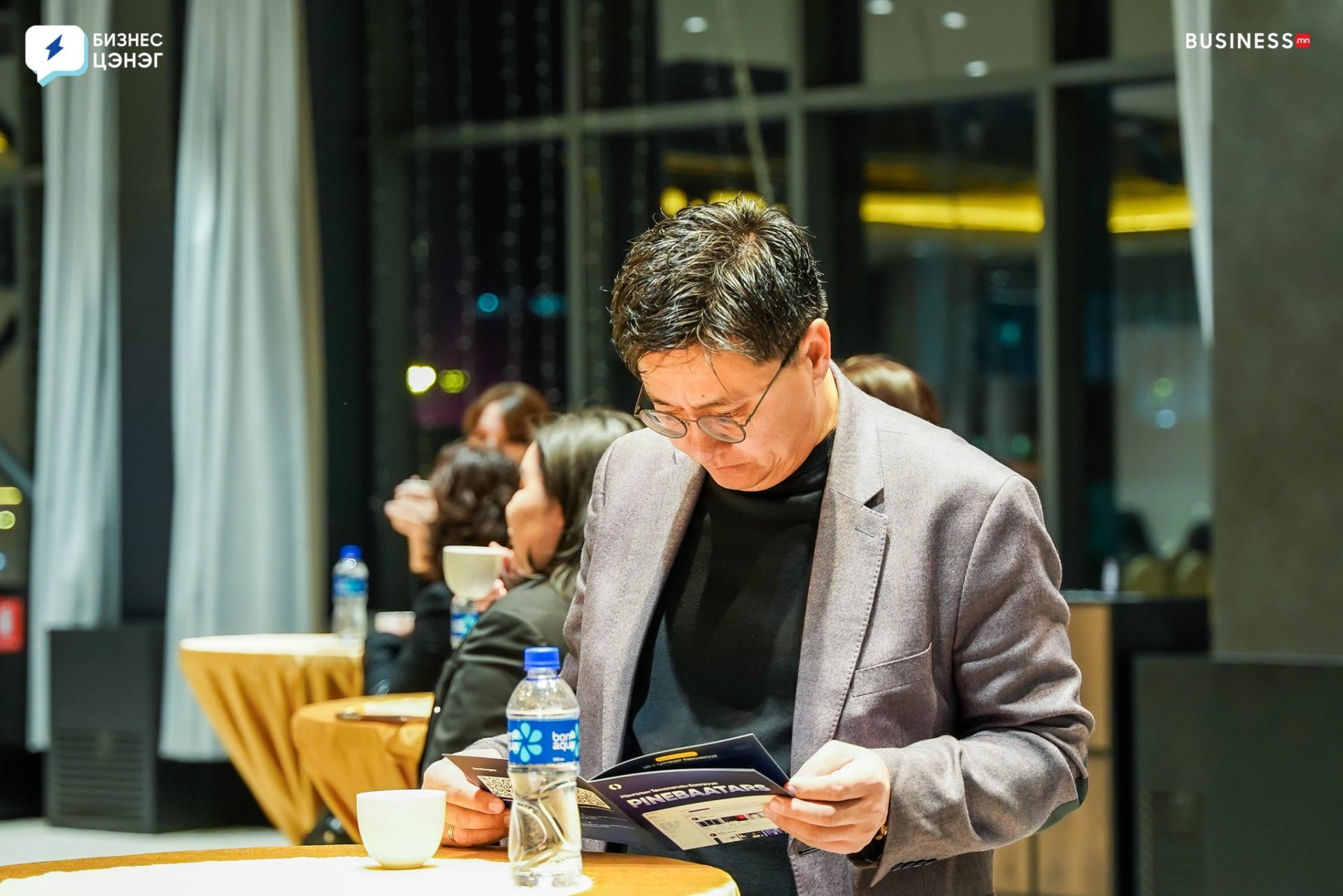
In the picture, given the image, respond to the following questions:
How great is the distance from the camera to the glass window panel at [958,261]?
6.03 m

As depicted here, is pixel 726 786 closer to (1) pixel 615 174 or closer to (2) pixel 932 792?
(2) pixel 932 792

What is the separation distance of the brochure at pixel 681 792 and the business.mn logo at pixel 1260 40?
113 inches

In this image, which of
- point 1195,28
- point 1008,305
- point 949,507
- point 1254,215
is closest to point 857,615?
point 949,507

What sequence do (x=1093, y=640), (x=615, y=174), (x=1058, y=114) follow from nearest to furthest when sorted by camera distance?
(x=1093, y=640) < (x=1058, y=114) < (x=615, y=174)

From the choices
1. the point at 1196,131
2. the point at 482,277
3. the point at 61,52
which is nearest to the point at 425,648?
the point at 1196,131

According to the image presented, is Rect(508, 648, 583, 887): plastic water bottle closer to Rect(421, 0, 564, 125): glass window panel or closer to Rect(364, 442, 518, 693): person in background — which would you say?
Rect(364, 442, 518, 693): person in background

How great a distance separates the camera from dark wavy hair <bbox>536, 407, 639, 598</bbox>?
A: 2.91 m

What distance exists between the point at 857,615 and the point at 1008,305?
4520 millimetres

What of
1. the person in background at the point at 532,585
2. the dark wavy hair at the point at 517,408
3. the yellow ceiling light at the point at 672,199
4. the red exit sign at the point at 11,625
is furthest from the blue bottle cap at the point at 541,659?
the red exit sign at the point at 11,625

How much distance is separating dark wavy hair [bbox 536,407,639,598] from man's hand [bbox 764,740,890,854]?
4.43ft

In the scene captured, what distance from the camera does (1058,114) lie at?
5844 millimetres

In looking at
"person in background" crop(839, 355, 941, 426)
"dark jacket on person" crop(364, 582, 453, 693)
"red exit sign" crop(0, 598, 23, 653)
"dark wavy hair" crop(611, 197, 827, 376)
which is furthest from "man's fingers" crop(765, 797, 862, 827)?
"red exit sign" crop(0, 598, 23, 653)

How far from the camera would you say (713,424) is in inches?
70.1

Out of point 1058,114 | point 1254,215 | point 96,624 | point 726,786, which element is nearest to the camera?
point 726,786
